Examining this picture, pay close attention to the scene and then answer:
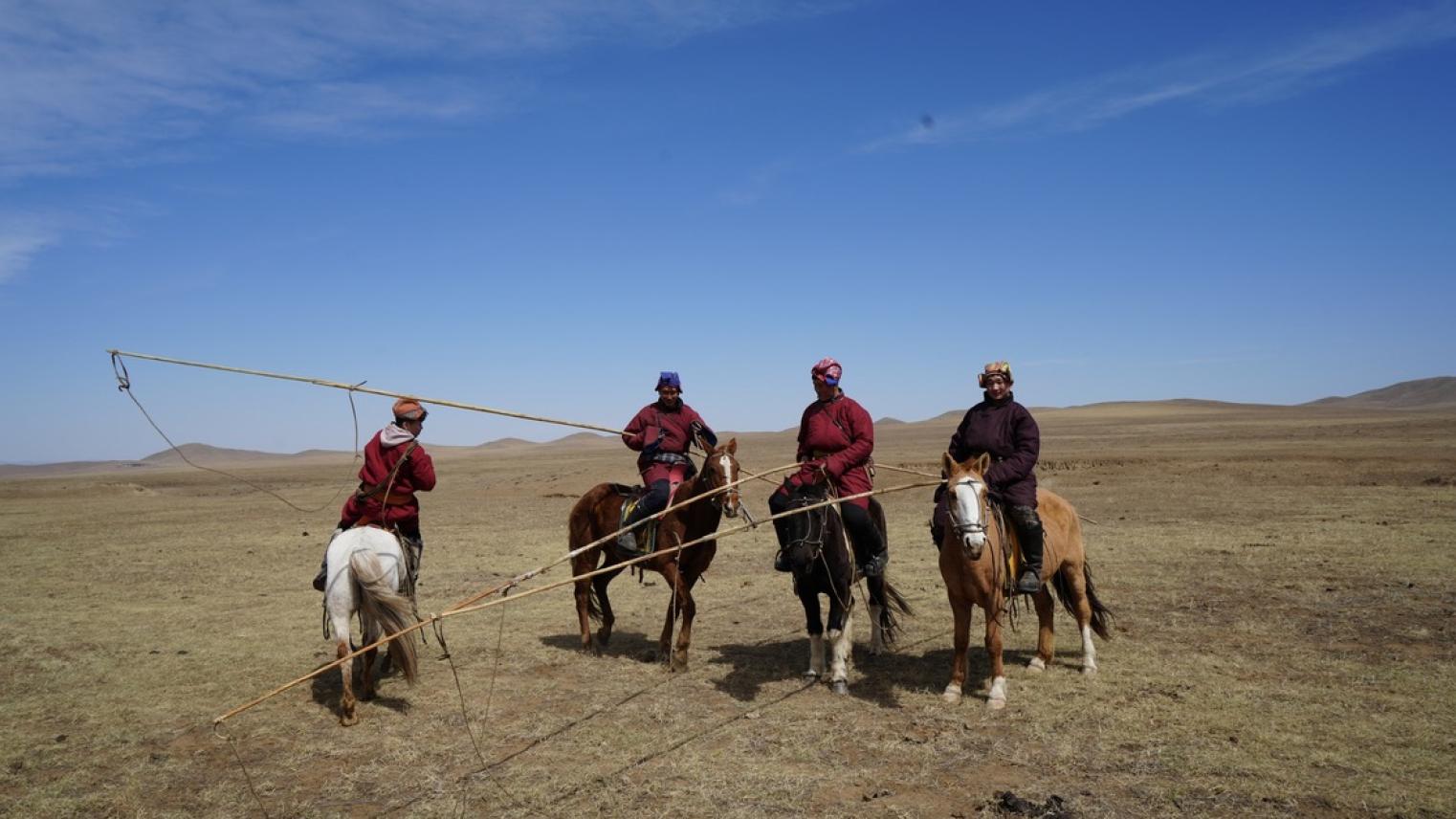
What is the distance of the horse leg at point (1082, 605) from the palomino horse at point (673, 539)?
310cm

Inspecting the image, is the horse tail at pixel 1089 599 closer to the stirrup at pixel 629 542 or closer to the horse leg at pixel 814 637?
the horse leg at pixel 814 637

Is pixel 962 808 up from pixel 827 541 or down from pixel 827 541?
down

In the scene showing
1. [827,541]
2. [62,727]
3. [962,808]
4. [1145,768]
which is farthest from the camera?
[827,541]

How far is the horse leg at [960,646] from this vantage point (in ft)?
23.7

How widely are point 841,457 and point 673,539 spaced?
6.45ft

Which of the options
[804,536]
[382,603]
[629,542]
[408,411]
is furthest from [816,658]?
[408,411]

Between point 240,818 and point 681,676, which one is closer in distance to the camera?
point 240,818

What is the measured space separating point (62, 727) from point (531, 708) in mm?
3754

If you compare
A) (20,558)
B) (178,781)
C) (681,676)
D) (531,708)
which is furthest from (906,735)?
(20,558)

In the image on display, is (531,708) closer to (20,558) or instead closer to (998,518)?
(998,518)

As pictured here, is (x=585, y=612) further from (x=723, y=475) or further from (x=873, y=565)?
(x=873, y=565)

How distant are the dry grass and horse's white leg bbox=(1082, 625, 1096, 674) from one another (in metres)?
0.19

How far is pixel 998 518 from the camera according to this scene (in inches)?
290

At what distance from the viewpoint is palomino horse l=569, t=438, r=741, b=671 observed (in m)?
8.22
